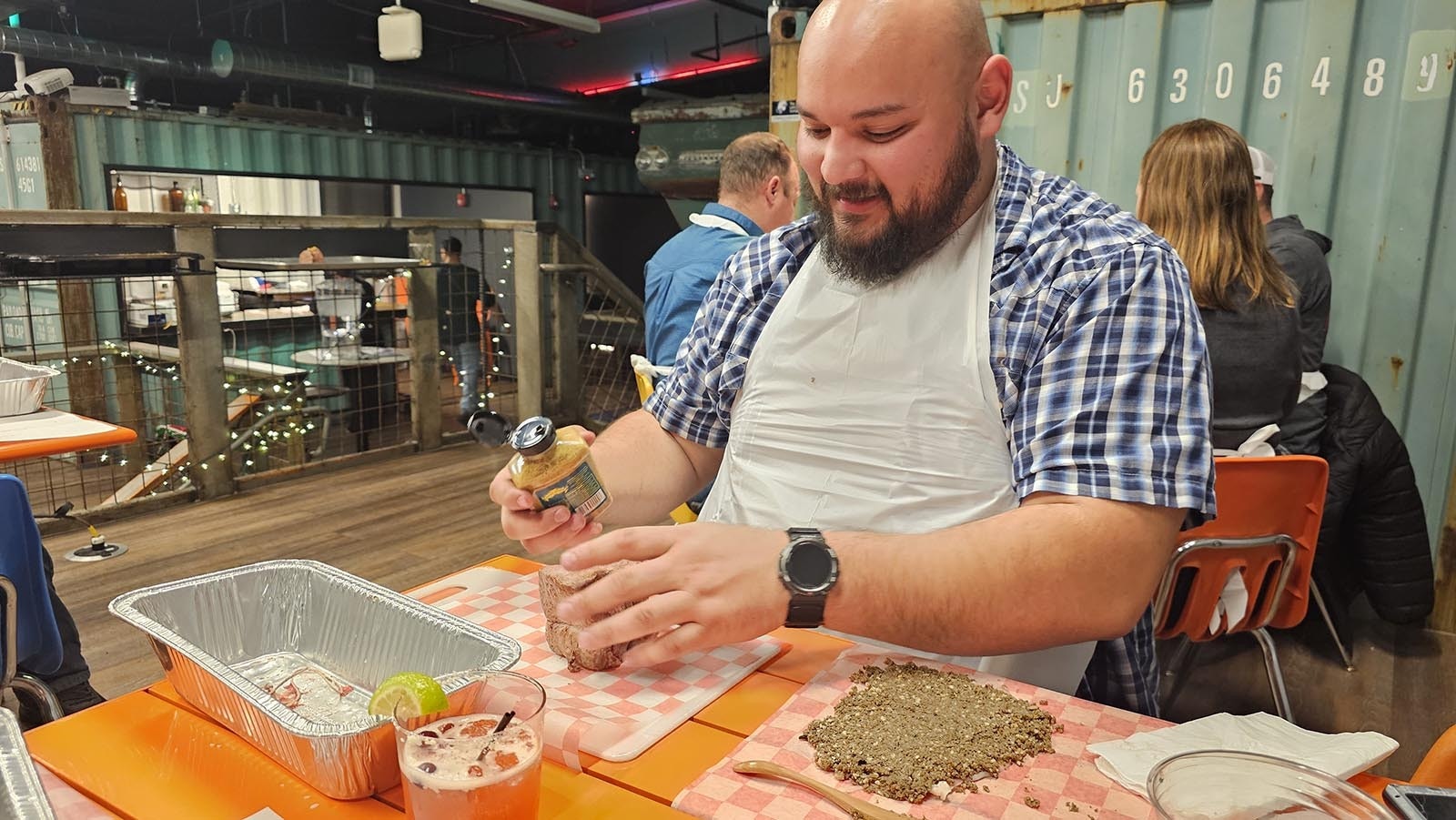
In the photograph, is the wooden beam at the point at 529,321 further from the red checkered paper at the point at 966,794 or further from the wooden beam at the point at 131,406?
the red checkered paper at the point at 966,794

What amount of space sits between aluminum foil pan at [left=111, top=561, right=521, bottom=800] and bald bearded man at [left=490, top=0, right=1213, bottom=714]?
21 cm

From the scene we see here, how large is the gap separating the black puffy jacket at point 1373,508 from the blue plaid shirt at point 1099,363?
2.10 meters

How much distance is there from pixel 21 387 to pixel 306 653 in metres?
2.57

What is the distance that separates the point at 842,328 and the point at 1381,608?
2936 mm

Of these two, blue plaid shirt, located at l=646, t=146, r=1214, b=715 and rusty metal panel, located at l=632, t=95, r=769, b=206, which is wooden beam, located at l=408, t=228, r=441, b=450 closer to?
rusty metal panel, located at l=632, t=95, r=769, b=206

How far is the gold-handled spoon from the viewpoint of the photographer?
877 millimetres

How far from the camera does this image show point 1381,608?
3.32 m

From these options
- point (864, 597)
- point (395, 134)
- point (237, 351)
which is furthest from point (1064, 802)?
point (395, 134)

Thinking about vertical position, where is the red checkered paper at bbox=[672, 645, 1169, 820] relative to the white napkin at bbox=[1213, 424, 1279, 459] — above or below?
below

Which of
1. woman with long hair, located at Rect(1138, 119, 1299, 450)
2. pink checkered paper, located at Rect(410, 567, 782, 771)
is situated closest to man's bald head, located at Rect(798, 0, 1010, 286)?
pink checkered paper, located at Rect(410, 567, 782, 771)

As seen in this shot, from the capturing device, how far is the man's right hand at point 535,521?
1290 millimetres

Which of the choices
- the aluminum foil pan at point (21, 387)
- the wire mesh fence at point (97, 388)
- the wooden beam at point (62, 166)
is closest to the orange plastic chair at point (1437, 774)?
the aluminum foil pan at point (21, 387)

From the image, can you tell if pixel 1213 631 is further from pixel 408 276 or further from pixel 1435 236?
pixel 408 276

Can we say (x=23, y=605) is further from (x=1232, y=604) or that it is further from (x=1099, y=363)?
(x=1232, y=604)
